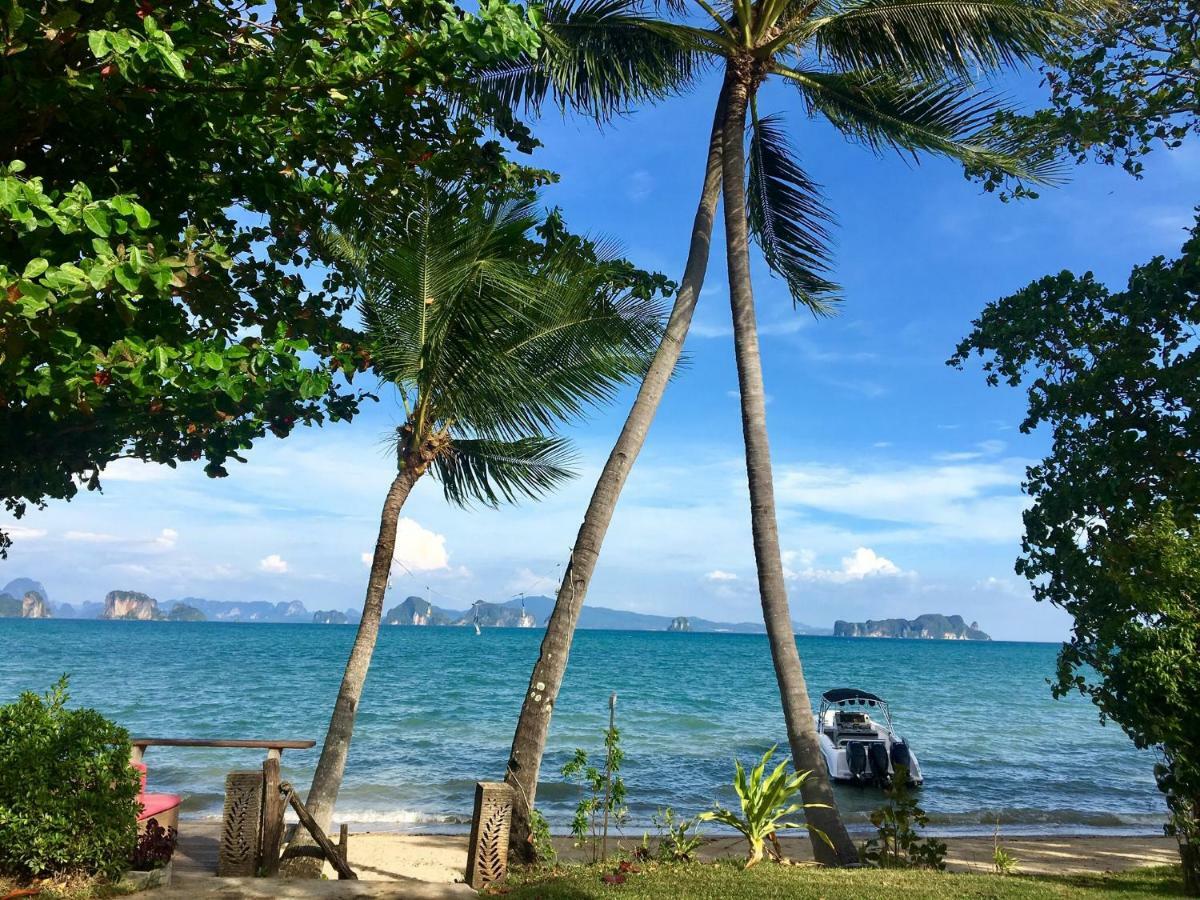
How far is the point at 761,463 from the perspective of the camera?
820 cm

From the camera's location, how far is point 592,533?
7.68m

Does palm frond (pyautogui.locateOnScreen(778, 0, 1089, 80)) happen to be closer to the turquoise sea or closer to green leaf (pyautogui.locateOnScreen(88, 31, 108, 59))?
green leaf (pyautogui.locateOnScreen(88, 31, 108, 59))

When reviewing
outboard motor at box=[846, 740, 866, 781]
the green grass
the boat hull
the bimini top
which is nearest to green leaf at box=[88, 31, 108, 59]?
the green grass

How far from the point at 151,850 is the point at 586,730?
903 inches

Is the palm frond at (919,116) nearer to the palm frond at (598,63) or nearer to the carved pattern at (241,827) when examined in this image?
the palm frond at (598,63)

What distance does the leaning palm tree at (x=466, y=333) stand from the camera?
764cm

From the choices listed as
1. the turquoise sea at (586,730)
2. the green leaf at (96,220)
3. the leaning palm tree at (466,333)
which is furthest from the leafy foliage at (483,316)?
the turquoise sea at (586,730)

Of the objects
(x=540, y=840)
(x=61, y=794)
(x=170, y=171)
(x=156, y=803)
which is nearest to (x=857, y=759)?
(x=540, y=840)

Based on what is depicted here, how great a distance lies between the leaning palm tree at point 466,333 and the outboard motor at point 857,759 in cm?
1278

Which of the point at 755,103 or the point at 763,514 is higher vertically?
the point at 755,103

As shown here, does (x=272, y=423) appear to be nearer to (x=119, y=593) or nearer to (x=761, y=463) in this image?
(x=761, y=463)

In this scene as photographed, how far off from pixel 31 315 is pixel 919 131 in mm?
8780

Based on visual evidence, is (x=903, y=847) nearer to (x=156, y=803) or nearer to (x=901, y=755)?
(x=156, y=803)

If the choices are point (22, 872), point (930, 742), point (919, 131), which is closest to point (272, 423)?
point (22, 872)
